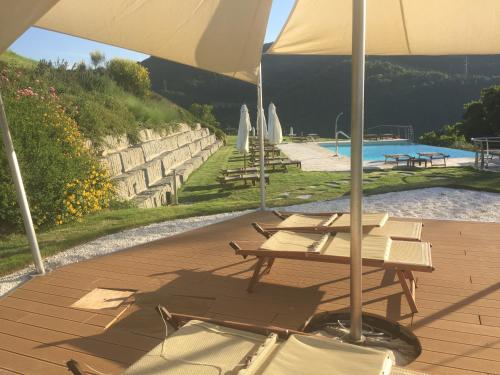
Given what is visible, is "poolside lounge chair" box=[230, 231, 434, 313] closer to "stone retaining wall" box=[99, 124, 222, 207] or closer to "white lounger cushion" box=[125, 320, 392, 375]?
"white lounger cushion" box=[125, 320, 392, 375]

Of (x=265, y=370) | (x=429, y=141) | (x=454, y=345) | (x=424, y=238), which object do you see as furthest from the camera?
(x=429, y=141)

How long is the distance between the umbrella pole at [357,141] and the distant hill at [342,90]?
137 ft

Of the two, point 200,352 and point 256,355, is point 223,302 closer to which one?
point 200,352

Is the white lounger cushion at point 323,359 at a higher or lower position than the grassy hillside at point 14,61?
lower

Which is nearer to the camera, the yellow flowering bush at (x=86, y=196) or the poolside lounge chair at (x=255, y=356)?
the poolside lounge chair at (x=255, y=356)

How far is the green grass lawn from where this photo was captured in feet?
16.2

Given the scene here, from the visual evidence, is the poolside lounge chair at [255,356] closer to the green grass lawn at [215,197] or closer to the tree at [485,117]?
the green grass lawn at [215,197]

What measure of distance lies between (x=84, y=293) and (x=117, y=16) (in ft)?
7.50

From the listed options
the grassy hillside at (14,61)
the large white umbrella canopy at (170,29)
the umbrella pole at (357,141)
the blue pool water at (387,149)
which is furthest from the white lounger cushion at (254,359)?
the blue pool water at (387,149)

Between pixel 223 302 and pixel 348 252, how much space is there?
0.97 metres

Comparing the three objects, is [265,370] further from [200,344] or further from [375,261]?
[375,261]

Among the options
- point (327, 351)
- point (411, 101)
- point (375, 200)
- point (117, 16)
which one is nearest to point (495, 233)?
point (375, 200)

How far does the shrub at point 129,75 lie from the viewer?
16.2 meters

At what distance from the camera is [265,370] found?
1628 mm
